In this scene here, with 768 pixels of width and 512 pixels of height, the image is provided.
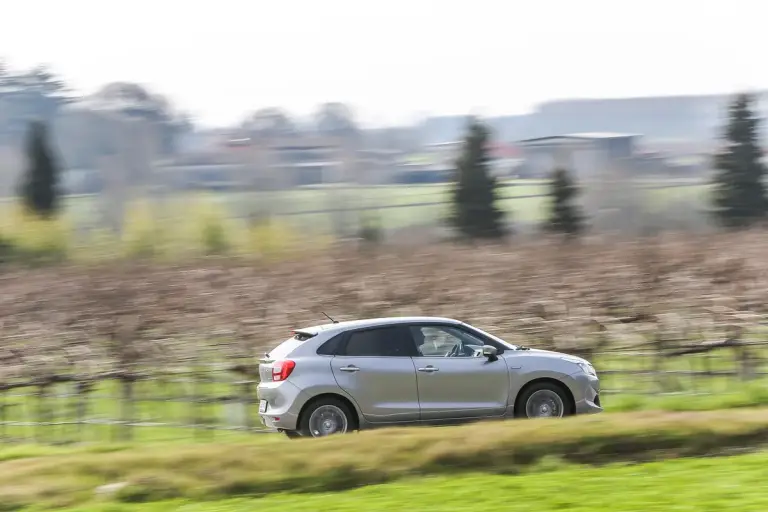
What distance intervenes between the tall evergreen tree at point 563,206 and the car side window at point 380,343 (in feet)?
130

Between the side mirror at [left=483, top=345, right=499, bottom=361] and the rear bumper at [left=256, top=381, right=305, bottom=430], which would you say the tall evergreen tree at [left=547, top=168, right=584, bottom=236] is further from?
the rear bumper at [left=256, top=381, right=305, bottom=430]

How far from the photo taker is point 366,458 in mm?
11195

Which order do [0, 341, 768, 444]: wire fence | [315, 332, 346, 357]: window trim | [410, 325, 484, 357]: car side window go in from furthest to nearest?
[0, 341, 768, 444]: wire fence, [410, 325, 484, 357]: car side window, [315, 332, 346, 357]: window trim

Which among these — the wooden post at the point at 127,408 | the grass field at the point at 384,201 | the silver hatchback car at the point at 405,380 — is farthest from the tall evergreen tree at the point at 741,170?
the silver hatchback car at the point at 405,380

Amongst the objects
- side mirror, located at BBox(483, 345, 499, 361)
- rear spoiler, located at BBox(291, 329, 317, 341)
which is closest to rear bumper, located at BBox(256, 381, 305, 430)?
rear spoiler, located at BBox(291, 329, 317, 341)

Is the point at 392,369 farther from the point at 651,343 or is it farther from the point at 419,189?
the point at 419,189

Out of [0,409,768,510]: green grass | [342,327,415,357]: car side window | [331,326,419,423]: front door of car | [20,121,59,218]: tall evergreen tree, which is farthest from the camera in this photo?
[20,121,59,218]: tall evergreen tree

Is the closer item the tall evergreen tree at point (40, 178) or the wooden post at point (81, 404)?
the wooden post at point (81, 404)

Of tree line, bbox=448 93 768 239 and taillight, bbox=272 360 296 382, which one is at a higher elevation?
tree line, bbox=448 93 768 239

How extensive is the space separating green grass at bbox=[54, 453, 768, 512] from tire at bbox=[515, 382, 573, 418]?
2838mm

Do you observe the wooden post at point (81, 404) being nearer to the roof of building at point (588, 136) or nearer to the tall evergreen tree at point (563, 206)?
the tall evergreen tree at point (563, 206)

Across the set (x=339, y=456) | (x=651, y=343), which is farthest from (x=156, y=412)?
(x=339, y=456)

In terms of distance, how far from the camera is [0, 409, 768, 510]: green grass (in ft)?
35.2

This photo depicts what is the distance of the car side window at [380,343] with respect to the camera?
13.9 meters
